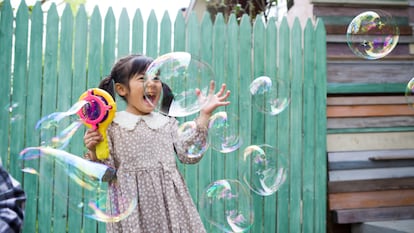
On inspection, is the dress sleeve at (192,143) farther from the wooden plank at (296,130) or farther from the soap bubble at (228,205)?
the wooden plank at (296,130)

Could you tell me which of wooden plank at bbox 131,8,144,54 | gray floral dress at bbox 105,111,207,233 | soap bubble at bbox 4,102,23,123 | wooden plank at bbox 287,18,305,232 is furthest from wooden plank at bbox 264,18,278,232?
soap bubble at bbox 4,102,23,123

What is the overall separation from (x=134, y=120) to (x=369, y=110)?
2.71 metres

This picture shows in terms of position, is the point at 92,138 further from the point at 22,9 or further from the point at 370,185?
the point at 370,185

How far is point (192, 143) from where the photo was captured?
273 cm

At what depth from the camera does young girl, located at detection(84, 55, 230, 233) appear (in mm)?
2500

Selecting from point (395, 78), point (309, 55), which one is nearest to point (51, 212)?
point (309, 55)

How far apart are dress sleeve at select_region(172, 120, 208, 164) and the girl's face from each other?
0.74 feet

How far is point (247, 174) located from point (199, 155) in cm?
134

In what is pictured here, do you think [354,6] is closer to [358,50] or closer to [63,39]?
[358,50]

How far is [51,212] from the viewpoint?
387cm

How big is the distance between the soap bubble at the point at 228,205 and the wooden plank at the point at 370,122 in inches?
59.4

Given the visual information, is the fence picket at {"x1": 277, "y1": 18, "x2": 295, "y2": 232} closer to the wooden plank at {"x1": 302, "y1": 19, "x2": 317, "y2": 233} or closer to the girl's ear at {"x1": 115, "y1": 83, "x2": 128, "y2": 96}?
the wooden plank at {"x1": 302, "y1": 19, "x2": 317, "y2": 233}

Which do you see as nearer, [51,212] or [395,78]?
[51,212]

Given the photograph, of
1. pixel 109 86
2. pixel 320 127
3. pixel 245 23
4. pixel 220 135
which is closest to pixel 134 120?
pixel 109 86
